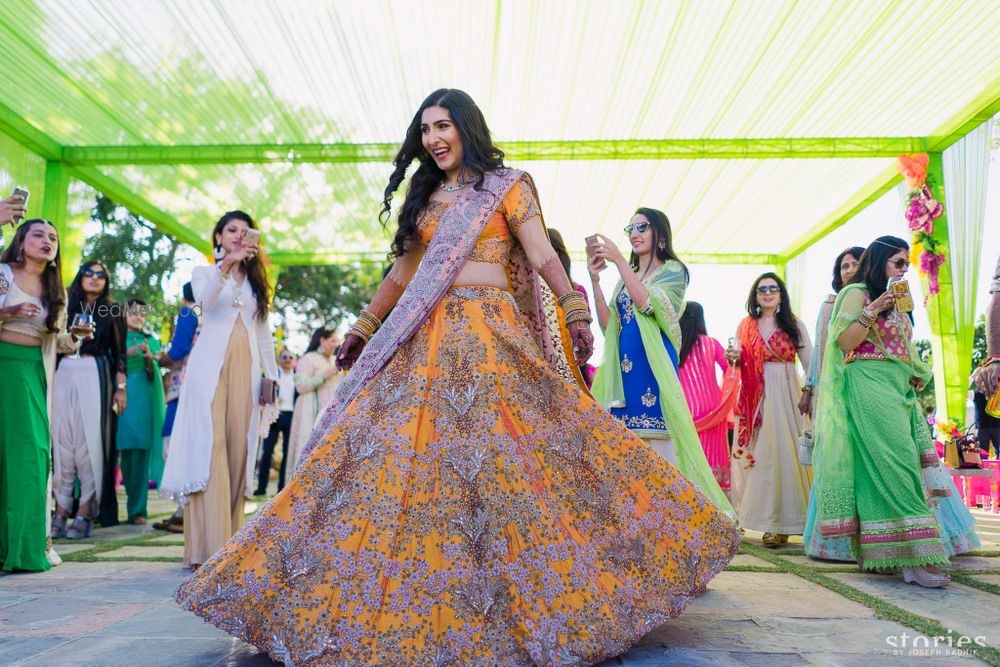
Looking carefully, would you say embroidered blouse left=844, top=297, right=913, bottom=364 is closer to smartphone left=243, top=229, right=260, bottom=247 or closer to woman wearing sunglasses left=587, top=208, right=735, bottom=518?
woman wearing sunglasses left=587, top=208, right=735, bottom=518

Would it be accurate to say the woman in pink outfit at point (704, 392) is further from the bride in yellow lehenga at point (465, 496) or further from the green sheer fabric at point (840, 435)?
the bride in yellow lehenga at point (465, 496)

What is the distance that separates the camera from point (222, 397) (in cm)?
429

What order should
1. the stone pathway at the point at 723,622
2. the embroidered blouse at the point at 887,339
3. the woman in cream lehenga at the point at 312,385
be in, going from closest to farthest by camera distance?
the stone pathway at the point at 723,622 < the embroidered blouse at the point at 887,339 < the woman in cream lehenga at the point at 312,385

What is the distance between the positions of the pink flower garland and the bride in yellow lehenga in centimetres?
823

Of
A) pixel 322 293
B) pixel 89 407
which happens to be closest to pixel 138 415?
pixel 89 407

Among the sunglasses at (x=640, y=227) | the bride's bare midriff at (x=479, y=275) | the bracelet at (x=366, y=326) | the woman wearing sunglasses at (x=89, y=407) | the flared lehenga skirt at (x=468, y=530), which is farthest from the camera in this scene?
the woman wearing sunglasses at (x=89, y=407)

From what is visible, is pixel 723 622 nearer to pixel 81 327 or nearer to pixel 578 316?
pixel 578 316

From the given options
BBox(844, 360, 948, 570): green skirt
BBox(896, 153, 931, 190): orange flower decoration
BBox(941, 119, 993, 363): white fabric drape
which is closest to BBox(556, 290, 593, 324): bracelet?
BBox(844, 360, 948, 570): green skirt

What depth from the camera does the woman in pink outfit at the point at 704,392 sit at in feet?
21.5

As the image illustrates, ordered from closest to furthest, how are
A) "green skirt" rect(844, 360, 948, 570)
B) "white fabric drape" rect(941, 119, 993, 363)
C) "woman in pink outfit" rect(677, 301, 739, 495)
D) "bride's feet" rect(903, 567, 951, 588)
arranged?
"bride's feet" rect(903, 567, 951, 588) < "green skirt" rect(844, 360, 948, 570) < "woman in pink outfit" rect(677, 301, 739, 495) < "white fabric drape" rect(941, 119, 993, 363)

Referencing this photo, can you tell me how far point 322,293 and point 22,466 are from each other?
19193 millimetres

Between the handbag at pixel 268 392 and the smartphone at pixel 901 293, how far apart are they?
317cm

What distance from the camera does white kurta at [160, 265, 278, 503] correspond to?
4.16 meters

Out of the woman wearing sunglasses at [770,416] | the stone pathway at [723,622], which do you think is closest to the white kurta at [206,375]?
the stone pathway at [723,622]
